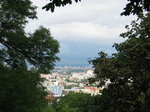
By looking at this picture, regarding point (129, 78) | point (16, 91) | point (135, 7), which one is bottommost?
point (16, 91)

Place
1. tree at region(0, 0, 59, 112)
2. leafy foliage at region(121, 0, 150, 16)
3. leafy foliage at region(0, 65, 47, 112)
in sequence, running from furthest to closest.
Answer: tree at region(0, 0, 59, 112), leafy foliage at region(0, 65, 47, 112), leafy foliage at region(121, 0, 150, 16)

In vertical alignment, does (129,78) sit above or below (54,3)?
below

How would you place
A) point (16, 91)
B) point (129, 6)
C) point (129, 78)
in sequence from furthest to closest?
point (129, 78)
point (16, 91)
point (129, 6)

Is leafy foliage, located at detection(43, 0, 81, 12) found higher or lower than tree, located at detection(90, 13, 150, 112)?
higher

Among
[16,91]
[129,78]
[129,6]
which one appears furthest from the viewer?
[129,78]

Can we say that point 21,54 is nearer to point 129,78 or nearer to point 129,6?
point 129,78

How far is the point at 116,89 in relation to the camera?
770cm

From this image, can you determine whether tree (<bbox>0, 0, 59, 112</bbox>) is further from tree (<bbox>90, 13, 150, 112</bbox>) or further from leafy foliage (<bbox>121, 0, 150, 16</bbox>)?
leafy foliage (<bbox>121, 0, 150, 16</bbox>)

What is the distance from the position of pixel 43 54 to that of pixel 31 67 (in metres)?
0.97

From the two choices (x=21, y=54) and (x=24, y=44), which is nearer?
(x=24, y=44)

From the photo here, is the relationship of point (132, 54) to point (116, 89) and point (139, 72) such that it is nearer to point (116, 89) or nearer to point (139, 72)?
point (139, 72)

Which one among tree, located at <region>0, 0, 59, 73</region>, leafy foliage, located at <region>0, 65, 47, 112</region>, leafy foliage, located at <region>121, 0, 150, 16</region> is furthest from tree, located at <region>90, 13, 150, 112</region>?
leafy foliage, located at <region>121, 0, 150, 16</region>

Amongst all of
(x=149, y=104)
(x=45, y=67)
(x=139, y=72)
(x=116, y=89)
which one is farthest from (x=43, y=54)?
(x=149, y=104)

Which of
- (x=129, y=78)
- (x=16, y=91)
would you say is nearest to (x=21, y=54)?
(x=16, y=91)
